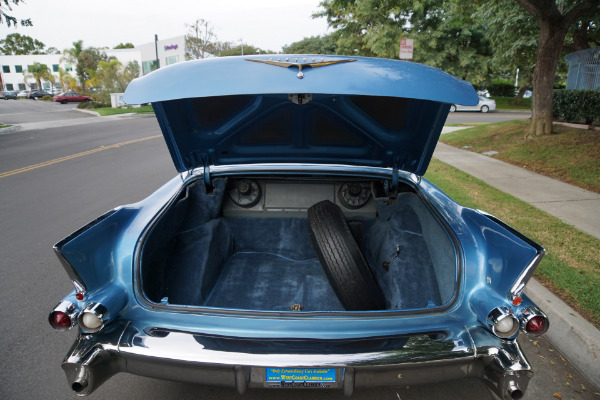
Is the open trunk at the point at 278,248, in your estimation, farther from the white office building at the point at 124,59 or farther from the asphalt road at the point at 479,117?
the white office building at the point at 124,59

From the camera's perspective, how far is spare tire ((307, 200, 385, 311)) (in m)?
2.50

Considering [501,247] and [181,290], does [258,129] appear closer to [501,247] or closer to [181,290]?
[181,290]

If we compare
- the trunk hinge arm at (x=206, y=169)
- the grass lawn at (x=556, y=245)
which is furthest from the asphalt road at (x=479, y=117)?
the trunk hinge arm at (x=206, y=169)

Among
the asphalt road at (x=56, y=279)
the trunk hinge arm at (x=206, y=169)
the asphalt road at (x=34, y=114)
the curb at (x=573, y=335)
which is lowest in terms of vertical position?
the asphalt road at (x=34, y=114)

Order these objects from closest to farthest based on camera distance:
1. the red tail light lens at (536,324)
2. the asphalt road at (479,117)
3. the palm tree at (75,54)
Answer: the red tail light lens at (536,324) → the asphalt road at (479,117) → the palm tree at (75,54)

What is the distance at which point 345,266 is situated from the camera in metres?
2.57

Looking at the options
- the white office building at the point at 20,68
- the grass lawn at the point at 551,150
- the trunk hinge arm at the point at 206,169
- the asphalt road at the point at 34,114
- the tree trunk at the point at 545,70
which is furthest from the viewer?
the white office building at the point at 20,68

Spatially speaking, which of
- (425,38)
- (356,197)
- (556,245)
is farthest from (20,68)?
(556,245)

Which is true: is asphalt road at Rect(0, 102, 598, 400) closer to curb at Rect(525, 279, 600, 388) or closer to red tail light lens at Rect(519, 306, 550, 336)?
curb at Rect(525, 279, 600, 388)

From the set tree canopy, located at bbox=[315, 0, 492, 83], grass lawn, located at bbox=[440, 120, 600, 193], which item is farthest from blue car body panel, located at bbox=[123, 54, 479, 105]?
tree canopy, located at bbox=[315, 0, 492, 83]

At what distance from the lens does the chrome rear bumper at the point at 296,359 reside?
1.71 meters

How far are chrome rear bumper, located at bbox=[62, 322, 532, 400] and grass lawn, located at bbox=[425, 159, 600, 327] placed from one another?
1.67 meters

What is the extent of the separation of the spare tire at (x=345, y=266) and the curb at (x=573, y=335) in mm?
1350

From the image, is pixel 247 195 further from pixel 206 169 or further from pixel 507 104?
pixel 507 104
